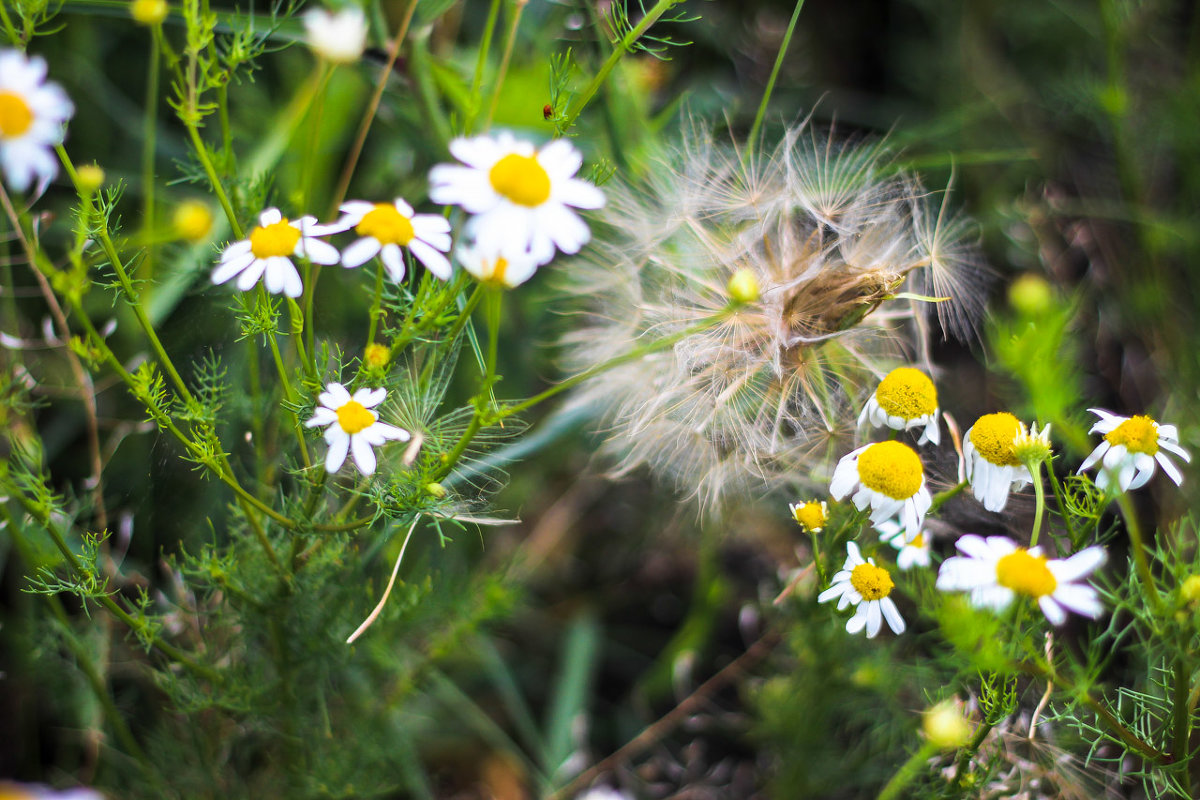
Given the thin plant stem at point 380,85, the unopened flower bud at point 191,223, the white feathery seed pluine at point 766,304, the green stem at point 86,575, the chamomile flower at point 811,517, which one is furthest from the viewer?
the white feathery seed pluine at point 766,304

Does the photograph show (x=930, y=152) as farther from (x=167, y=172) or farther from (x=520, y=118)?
(x=167, y=172)

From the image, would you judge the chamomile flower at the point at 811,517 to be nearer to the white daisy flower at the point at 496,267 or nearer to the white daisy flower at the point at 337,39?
the white daisy flower at the point at 496,267

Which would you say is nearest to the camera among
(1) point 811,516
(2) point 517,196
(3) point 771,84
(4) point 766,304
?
(2) point 517,196

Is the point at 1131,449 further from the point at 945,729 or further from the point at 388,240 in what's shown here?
the point at 388,240

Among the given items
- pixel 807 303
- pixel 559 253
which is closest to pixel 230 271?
pixel 807 303

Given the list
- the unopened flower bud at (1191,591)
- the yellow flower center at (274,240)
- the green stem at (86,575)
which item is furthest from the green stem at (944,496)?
the green stem at (86,575)

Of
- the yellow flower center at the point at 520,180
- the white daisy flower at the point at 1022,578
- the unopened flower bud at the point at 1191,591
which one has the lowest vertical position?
the unopened flower bud at the point at 1191,591

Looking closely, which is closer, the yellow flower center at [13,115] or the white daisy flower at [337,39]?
the yellow flower center at [13,115]

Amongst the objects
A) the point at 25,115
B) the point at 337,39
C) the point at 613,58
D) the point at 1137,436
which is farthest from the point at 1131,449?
the point at 25,115
